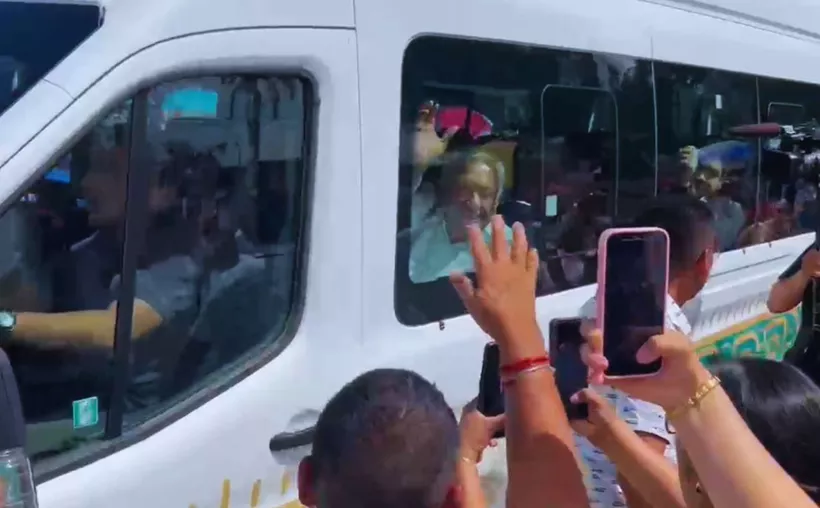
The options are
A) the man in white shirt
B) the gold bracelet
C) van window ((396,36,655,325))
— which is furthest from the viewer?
van window ((396,36,655,325))

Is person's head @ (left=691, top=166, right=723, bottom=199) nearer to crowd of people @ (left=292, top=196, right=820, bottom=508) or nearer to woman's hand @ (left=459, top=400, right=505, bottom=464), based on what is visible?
crowd of people @ (left=292, top=196, right=820, bottom=508)

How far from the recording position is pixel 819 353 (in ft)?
12.6

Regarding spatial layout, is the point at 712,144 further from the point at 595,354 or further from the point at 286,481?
the point at 595,354

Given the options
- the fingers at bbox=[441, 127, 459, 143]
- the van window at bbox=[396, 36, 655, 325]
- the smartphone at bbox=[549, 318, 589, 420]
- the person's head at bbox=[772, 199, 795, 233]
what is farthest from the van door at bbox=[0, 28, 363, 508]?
the person's head at bbox=[772, 199, 795, 233]

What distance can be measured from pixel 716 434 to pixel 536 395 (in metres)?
0.34

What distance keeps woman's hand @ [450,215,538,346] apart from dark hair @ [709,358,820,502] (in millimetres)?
417

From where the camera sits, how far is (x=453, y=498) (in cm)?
167

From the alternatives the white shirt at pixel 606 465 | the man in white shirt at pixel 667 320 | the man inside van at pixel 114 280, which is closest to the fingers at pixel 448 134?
the man in white shirt at pixel 667 320

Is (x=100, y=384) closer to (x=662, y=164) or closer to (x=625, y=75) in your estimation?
(x=625, y=75)

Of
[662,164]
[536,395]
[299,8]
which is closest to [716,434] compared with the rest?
[536,395]

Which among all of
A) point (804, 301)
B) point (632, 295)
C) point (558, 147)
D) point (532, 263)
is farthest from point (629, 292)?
point (804, 301)

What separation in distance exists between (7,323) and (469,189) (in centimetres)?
153

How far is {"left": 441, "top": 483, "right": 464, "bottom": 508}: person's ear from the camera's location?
1.65m

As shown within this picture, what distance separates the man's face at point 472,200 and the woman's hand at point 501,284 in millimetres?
1452
